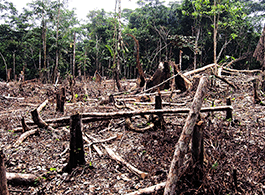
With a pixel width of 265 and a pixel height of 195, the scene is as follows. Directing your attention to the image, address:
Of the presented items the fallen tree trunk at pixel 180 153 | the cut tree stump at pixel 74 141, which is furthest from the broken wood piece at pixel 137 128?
the fallen tree trunk at pixel 180 153

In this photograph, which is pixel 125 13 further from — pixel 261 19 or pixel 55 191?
pixel 55 191

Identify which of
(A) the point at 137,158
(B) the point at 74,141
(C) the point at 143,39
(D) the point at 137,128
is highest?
(C) the point at 143,39

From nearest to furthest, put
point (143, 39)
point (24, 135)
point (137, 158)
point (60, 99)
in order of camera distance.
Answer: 1. point (137, 158)
2. point (24, 135)
3. point (60, 99)
4. point (143, 39)

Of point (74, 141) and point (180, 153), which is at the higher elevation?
point (180, 153)

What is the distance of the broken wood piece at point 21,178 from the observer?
2.79 m

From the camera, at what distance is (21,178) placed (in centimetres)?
282

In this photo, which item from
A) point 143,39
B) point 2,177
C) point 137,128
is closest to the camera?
point 2,177

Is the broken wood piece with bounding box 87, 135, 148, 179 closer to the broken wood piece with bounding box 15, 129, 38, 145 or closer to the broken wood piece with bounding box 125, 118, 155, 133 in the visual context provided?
the broken wood piece with bounding box 125, 118, 155, 133

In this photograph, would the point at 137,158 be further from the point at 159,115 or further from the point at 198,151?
the point at 198,151

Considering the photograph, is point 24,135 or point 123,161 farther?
point 24,135

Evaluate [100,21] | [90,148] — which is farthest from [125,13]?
[90,148]

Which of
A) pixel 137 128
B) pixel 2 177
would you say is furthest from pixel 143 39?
pixel 2 177

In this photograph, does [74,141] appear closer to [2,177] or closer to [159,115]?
[2,177]

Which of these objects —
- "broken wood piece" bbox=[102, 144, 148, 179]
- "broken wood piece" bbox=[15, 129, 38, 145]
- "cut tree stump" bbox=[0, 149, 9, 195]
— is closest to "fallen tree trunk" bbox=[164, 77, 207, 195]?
"broken wood piece" bbox=[102, 144, 148, 179]
